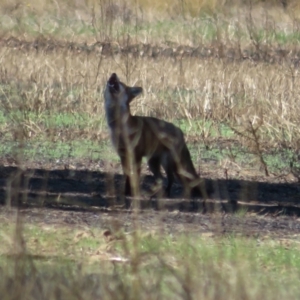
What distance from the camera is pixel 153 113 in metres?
11.8

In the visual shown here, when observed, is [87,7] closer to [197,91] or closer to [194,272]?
[197,91]

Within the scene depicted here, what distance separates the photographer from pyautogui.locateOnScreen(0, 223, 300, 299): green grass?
14.2ft

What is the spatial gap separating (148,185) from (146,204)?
1.27 meters

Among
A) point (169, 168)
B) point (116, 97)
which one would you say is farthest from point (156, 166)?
point (116, 97)

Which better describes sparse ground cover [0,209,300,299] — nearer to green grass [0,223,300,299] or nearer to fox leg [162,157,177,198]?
green grass [0,223,300,299]

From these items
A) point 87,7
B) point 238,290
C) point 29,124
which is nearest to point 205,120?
point 29,124

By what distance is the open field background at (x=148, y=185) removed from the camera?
456 cm

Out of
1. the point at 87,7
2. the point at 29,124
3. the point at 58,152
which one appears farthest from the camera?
the point at 87,7

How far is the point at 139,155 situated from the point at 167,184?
44cm

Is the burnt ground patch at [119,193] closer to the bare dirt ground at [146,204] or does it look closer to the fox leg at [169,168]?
the bare dirt ground at [146,204]

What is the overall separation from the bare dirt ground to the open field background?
0.06ft

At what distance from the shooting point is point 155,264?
5.11 meters

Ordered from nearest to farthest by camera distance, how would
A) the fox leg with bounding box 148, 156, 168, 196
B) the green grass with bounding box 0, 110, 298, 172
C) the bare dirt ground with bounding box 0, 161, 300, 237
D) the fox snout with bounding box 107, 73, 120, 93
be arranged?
the bare dirt ground with bounding box 0, 161, 300, 237
the fox leg with bounding box 148, 156, 168, 196
the fox snout with bounding box 107, 73, 120, 93
the green grass with bounding box 0, 110, 298, 172

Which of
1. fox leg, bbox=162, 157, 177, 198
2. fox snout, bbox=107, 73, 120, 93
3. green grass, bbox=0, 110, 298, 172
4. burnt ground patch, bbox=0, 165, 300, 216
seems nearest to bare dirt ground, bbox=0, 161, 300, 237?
burnt ground patch, bbox=0, 165, 300, 216
